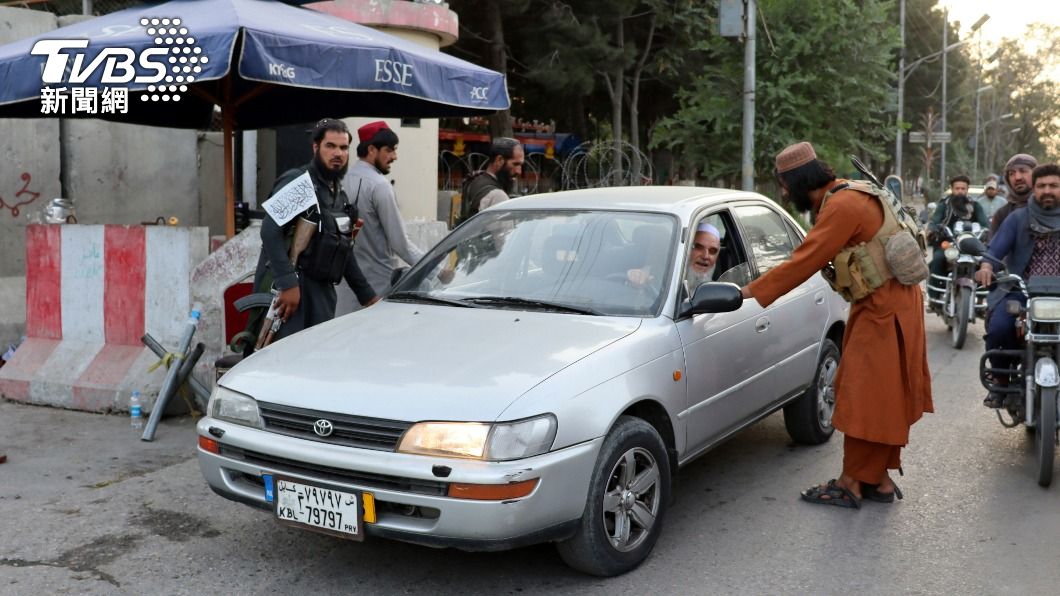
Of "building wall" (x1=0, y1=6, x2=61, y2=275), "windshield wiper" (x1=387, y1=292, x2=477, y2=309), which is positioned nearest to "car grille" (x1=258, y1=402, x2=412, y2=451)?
"windshield wiper" (x1=387, y1=292, x2=477, y2=309)

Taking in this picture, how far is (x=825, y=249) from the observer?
195 inches

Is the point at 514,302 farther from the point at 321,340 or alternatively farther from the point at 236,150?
the point at 236,150

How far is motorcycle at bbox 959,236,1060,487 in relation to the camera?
547 cm

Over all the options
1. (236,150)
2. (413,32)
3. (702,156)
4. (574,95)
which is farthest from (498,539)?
(574,95)

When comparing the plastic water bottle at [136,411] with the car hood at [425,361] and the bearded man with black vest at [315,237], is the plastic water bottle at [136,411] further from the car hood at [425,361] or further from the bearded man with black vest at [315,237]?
the car hood at [425,361]

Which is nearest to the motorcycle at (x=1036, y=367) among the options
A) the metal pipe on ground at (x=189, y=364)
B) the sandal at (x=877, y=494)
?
the sandal at (x=877, y=494)

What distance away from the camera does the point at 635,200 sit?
17.5 ft

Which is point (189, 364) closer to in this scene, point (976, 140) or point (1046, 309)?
point (1046, 309)

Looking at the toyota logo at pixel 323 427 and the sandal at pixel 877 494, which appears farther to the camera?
the sandal at pixel 877 494

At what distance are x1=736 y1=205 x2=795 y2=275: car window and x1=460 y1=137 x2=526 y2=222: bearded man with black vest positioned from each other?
1.94 meters

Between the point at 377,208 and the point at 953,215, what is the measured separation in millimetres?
7833

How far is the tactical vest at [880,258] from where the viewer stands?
4969 mm

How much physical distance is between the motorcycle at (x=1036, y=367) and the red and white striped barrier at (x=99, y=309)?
4993mm

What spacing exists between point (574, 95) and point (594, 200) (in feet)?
66.8
